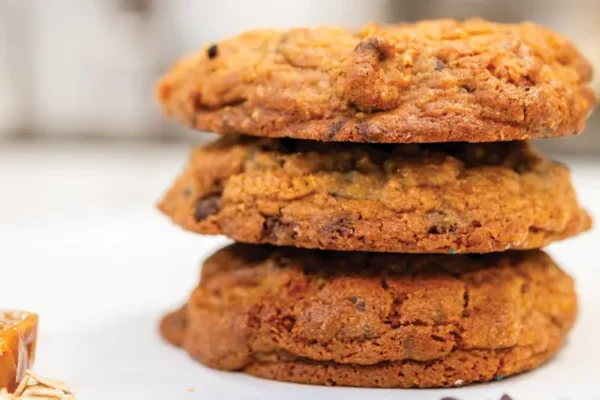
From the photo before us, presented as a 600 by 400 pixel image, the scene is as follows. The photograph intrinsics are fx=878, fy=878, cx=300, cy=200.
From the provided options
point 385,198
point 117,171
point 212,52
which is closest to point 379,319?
point 385,198

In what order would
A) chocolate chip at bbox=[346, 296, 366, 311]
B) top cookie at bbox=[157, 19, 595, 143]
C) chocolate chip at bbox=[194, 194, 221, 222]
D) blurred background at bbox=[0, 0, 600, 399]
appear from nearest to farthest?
top cookie at bbox=[157, 19, 595, 143]
chocolate chip at bbox=[346, 296, 366, 311]
chocolate chip at bbox=[194, 194, 221, 222]
blurred background at bbox=[0, 0, 600, 399]

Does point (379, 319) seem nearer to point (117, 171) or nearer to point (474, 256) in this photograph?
point (474, 256)

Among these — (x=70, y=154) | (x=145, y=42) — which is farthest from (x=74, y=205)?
(x=145, y=42)

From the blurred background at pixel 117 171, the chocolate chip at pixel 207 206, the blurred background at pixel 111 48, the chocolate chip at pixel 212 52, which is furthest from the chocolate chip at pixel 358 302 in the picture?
the blurred background at pixel 111 48

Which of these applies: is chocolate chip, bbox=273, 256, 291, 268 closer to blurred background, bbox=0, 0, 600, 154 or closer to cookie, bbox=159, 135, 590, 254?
cookie, bbox=159, 135, 590, 254

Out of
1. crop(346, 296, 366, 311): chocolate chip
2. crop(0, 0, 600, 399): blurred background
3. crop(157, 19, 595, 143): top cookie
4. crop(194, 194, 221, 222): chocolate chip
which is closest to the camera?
crop(157, 19, 595, 143): top cookie

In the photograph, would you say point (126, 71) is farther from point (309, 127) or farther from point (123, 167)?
point (309, 127)

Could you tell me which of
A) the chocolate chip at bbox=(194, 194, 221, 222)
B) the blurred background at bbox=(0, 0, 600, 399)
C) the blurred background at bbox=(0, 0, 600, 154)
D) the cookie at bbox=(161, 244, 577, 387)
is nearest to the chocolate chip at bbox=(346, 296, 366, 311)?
the cookie at bbox=(161, 244, 577, 387)
